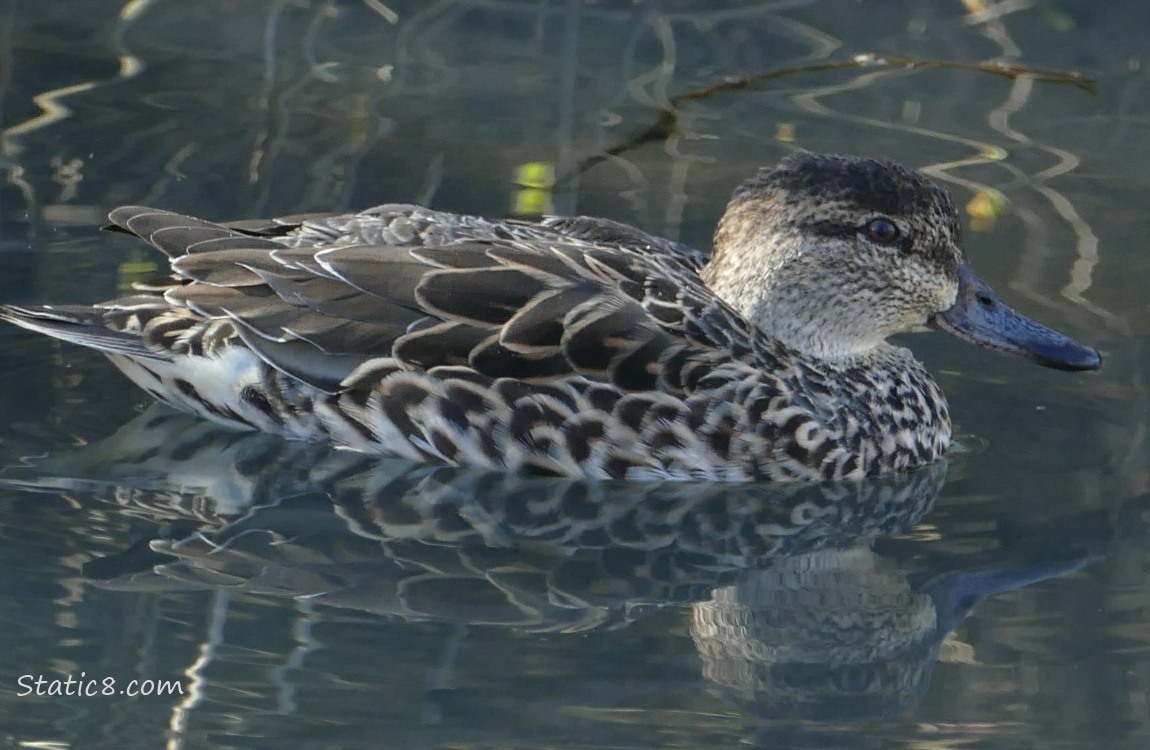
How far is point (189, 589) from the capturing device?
5.71 metres

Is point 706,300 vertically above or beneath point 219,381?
above

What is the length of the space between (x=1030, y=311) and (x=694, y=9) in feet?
15.3

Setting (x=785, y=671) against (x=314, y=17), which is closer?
(x=785, y=671)

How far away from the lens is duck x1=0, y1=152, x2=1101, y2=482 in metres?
6.60

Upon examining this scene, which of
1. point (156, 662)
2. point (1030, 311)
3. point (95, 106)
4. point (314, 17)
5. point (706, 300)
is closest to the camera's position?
point (156, 662)

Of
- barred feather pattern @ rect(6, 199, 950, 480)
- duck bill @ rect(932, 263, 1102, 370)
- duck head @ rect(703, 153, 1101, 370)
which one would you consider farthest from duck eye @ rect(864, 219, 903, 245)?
barred feather pattern @ rect(6, 199, 950, 480)

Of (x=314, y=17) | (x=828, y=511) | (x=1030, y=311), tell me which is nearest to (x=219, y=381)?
(x=828, y=511)

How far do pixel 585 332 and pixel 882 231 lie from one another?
119 centimetres

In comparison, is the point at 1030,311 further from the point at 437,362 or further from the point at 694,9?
the point at 694,9

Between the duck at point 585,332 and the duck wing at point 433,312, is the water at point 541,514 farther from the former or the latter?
the duck wing at point 433,312

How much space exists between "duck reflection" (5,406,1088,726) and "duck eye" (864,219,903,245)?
2.79 ft

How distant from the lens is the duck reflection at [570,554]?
5562 millimetres

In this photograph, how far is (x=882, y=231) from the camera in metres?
6.94

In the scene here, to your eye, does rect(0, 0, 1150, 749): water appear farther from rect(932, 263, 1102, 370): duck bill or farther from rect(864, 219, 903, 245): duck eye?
rect(864, 219, 903, 245): duck eye
